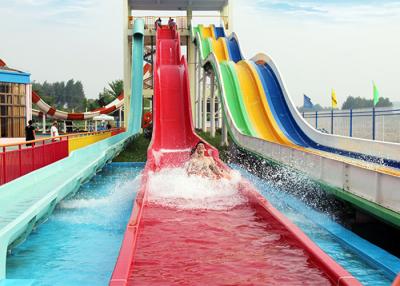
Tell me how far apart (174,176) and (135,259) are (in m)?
5.47

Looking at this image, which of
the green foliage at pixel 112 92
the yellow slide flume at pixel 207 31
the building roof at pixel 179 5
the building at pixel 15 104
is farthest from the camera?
the green foliage at pixel 112 92

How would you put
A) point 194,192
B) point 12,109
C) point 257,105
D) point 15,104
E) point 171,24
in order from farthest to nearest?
point 171,24 → point 15,104 → point 12,109 → point 257,105 → point 194,192

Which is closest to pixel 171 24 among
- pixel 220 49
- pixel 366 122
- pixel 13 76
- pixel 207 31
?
pixel 207 31

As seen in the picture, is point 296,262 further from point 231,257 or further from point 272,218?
point 272,218

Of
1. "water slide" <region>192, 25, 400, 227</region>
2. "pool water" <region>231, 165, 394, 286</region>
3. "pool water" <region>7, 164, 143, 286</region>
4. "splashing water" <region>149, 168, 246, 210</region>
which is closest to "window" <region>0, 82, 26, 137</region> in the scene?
"water slide" <region>192, 25, 400, 227</region>

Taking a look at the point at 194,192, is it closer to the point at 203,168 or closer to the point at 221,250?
the point at 203,168

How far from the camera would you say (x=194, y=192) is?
886cm

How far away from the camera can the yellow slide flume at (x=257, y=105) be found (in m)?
16.2

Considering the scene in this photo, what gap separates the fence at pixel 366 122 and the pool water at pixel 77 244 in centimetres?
767

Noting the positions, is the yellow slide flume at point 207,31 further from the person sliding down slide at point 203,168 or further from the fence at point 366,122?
the person sliding down slide at point 203,168

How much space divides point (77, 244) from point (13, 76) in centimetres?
1562

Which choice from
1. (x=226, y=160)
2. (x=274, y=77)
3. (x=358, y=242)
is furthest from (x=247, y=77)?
(x=358, y=242)

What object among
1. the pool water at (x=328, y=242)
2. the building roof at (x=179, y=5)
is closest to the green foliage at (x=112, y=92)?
the building roof at (x=179, y=5)

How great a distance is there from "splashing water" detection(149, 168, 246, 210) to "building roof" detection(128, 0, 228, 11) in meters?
19.5
